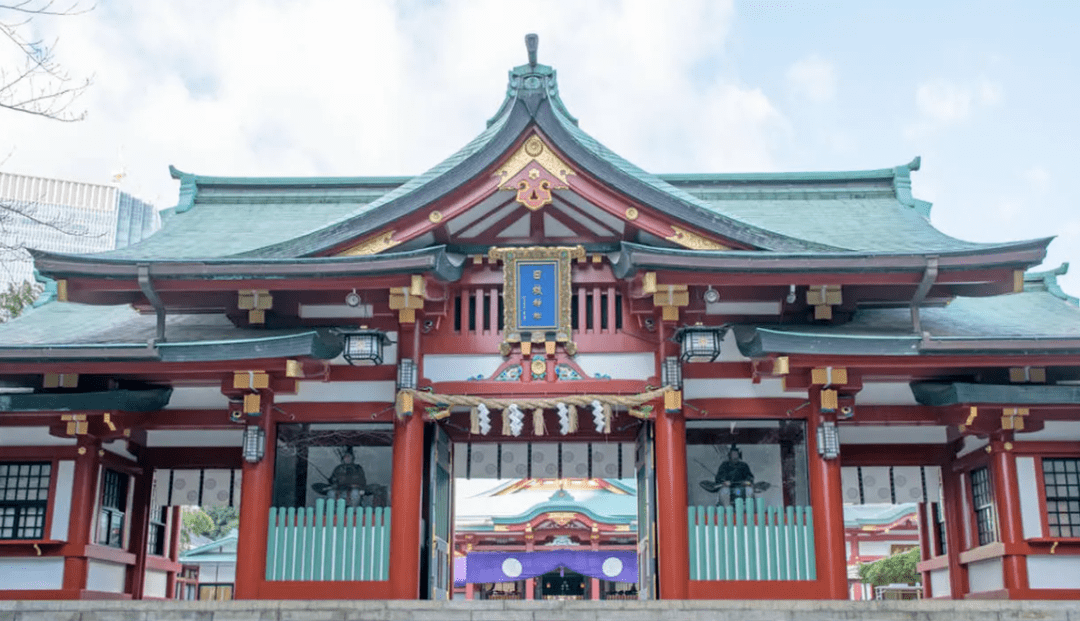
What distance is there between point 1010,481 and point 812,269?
15.3ft

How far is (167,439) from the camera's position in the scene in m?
19.1

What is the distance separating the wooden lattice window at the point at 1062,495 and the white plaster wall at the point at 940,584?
3.15m

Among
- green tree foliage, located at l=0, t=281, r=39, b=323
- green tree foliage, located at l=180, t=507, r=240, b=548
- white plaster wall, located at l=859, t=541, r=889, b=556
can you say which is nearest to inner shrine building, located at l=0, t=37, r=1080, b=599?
green tree foliage, located at l=0, t=281, r=39, b=323

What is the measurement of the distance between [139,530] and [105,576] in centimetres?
171

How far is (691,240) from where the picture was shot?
52.4ft

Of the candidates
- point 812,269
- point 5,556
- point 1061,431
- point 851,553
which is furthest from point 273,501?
point 851,553

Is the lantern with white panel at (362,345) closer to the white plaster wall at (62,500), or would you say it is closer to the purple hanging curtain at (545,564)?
the white plaster wall at (62,500)

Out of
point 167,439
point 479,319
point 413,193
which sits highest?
point 413,193

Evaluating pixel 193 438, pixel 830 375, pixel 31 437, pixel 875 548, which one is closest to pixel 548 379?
pixel 830 375

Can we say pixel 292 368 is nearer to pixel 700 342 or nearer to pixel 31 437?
pixel 31 437

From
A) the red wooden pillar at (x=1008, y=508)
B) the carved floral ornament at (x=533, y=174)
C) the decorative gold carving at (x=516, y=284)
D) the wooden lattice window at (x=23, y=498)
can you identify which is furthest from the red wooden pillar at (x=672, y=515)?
the wooden lattice window at (x=23, y=498)

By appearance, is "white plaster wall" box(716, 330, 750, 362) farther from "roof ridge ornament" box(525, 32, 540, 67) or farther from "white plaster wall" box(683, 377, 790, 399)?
"roof ridge ornament" box(525, 32, 540, 67)

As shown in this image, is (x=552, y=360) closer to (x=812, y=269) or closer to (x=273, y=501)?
(x=812, y=269)

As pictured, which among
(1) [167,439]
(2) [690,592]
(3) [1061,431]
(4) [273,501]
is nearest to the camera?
(2) [690,592]
